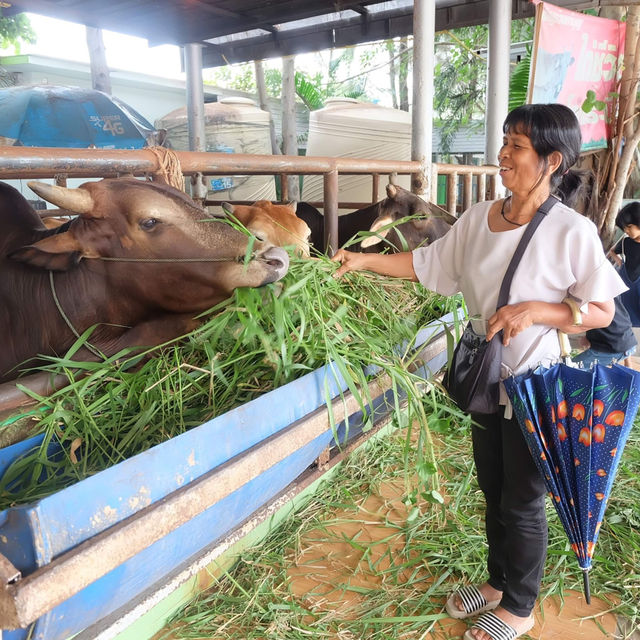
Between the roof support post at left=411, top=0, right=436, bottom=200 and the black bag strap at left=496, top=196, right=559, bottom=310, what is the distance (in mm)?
2840

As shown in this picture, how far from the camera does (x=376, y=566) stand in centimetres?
274

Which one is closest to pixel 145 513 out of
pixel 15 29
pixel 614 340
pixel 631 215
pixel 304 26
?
pixel 614 340

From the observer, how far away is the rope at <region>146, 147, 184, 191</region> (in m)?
2.42

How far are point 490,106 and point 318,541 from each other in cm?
493

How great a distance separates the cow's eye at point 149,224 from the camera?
220 centimetres

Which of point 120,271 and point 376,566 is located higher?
point 120,271

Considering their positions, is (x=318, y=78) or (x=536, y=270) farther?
(x=318, y=78)

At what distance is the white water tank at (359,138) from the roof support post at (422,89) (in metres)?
3.13

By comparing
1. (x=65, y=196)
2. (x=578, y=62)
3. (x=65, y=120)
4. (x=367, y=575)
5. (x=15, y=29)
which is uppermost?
(x=15, y=29)

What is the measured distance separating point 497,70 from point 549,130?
4619 mm

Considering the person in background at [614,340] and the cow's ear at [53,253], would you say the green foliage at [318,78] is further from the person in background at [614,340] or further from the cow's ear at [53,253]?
the cow's ear at [53,253]

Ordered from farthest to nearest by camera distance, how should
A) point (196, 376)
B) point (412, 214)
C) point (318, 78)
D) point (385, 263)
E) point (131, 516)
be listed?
1. point (318, 78)
2. point (412, 214)
3. point (385, 263)
4. point (196, 376)
5. point (131, 516)

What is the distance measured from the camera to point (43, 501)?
1.14 m

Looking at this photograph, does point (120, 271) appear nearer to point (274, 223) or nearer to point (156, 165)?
point (156, 165)
